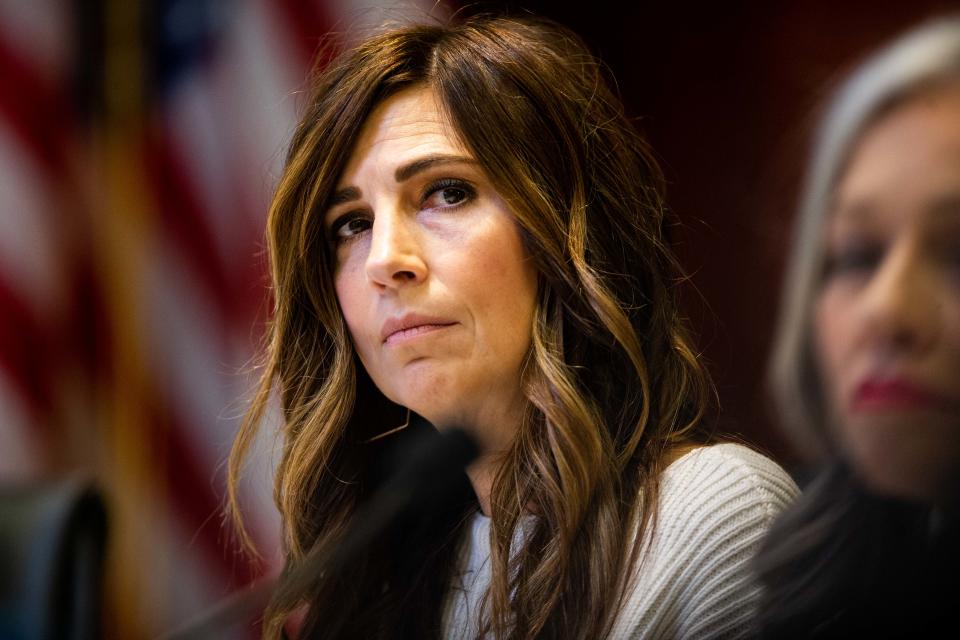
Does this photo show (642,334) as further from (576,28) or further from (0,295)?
(0,295)

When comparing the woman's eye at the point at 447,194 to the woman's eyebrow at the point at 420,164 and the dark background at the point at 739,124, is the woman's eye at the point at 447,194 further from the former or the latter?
the dark background at the point at 739,124

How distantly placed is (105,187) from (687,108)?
63cm

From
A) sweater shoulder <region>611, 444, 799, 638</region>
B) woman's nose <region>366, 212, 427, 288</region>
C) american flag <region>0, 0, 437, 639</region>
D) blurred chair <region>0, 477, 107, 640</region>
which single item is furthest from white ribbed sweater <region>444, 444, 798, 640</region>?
american flag <region>0, 0, 437, 639</region>

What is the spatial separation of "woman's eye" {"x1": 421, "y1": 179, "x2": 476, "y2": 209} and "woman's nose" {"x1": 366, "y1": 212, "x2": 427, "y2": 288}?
0.02 meters

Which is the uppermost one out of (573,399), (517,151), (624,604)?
(517,151)

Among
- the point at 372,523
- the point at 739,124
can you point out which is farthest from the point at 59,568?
the point at 739,124

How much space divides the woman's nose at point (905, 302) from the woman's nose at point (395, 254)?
0.33 meters

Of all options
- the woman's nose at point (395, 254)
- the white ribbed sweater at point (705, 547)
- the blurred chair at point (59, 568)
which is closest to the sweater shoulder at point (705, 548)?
the white ribbed sweater at point (705, 547)

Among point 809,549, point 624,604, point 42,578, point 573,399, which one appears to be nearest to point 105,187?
point 42,578

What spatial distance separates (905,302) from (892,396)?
0.16 feet

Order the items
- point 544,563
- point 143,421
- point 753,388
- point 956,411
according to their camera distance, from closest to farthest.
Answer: point 956,411 → point 753,388 → point 544,563 → point 143,421

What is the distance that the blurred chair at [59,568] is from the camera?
0.67 metres

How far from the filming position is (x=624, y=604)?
0.67 meters

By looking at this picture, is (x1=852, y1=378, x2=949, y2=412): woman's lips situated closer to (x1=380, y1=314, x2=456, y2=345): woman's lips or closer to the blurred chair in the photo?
(x1=380, y1=314, x2=456, y2=345): woman's lips
